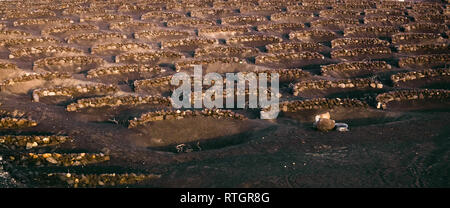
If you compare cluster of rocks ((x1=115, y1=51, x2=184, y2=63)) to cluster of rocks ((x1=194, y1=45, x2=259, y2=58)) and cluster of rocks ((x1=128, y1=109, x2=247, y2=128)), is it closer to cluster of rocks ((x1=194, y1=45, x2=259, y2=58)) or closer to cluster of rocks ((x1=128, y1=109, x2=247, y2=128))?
cluster of rocks ((x1=194, y1=45, x2=259, y2=58))

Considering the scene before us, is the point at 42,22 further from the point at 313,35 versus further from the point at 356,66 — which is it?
the point at 356,66

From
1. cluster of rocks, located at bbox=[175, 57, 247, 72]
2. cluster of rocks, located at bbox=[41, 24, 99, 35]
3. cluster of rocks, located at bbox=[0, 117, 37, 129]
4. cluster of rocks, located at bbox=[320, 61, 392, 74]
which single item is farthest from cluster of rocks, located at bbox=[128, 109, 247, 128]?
cluster of rocks, located at bbox=[41, 24, 99, 35]

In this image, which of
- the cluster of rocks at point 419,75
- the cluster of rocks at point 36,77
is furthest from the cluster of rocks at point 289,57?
the cluster of rocks at point 36,77

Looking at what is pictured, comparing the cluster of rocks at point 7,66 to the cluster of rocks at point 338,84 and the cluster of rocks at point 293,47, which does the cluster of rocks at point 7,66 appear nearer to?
the cluster of rocks at point 338,84

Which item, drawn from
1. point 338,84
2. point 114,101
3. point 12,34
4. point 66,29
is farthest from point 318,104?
point 12,34

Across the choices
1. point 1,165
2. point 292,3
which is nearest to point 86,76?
point 1,165
